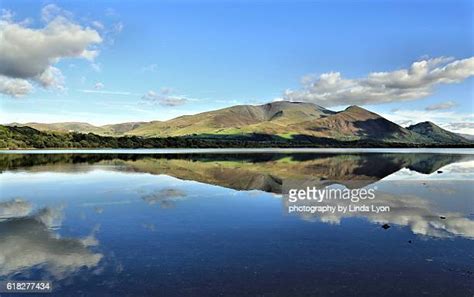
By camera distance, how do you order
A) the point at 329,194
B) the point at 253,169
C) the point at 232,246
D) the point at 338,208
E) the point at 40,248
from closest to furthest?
the point at 40,248, the point at 232,246, the point at 338,208, the point at 329,194, the point at 253,169

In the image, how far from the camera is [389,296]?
38.8 ft

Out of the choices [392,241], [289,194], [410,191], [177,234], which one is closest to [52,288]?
[177,234]

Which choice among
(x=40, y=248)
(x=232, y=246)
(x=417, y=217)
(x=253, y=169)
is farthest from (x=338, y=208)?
(x=253, y=169)

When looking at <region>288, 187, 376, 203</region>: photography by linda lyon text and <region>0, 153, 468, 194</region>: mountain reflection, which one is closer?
<region>288, 187, 376, 203</region>: photography by linda lyon text

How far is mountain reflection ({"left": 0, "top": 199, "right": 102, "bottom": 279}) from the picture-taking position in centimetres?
1439

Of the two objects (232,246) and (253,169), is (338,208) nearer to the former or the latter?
(232,246)

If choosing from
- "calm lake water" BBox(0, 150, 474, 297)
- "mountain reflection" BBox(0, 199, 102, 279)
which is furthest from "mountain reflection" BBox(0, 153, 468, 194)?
"mountain reflection" BBox(0, 199, 102, 279)

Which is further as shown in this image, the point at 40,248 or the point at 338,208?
the point at 338,208

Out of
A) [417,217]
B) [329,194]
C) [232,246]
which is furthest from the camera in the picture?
[329,194]

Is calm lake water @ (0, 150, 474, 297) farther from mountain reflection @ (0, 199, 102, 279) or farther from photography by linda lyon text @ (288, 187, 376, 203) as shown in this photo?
photography by linda lyon text @ (288, 187, 376, 203)

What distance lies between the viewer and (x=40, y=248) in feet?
54.5

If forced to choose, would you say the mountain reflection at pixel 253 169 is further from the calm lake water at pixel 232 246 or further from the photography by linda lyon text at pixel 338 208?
the calm lake water at pixel 232 246

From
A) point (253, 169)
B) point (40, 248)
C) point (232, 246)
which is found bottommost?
point (40, 248)

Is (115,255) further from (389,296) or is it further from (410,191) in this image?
(410,191)
